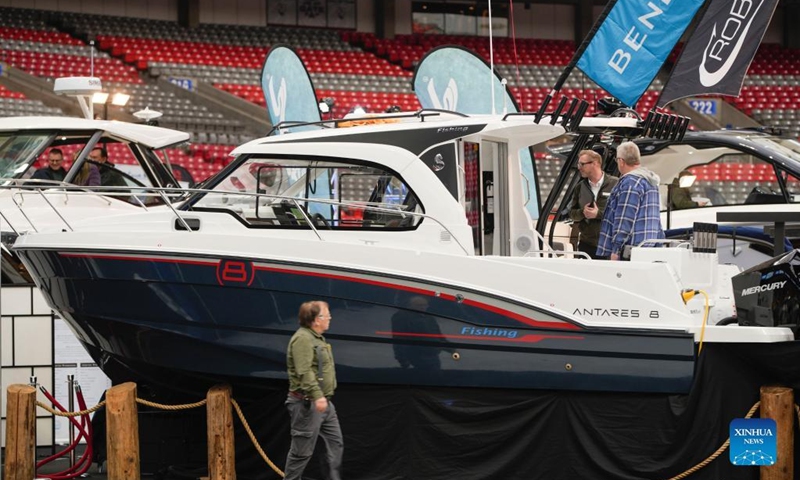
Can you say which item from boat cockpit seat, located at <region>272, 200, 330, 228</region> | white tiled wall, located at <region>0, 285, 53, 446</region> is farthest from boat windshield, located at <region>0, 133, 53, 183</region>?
boat cockpit seat, located at <region>272, 200, 330, 228</region>

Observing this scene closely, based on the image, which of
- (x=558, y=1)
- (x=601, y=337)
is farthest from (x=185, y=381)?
(x=558, y=1)

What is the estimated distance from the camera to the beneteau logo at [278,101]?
1376 centimetres

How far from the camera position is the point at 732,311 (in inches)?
356

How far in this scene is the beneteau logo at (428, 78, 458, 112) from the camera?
1271cm

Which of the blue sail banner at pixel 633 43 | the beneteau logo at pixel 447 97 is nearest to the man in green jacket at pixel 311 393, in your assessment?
the blue sail banner at pixel 633 43

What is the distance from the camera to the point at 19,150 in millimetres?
12055

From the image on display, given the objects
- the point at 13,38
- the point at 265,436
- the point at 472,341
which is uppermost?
the point at 13,38

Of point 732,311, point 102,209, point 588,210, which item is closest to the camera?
point 732,311

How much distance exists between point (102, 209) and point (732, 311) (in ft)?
20.4

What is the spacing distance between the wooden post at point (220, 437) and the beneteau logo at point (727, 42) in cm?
519

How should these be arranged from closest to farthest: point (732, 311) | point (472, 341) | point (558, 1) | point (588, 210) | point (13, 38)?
point (472, 341)
point (732, 311)
point (588, 210)
point (13, 38)
point (558, 1)

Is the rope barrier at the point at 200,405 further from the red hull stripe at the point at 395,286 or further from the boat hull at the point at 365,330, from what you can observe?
the red hull stripe at the point at 395,286

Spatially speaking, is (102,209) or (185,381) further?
(102,209)

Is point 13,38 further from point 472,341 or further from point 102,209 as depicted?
point 472,341
